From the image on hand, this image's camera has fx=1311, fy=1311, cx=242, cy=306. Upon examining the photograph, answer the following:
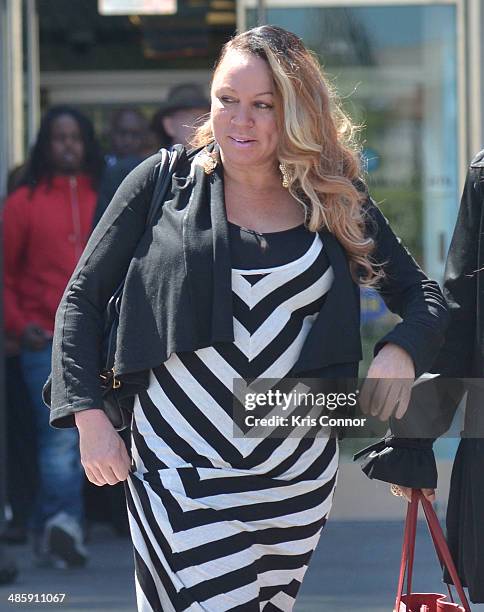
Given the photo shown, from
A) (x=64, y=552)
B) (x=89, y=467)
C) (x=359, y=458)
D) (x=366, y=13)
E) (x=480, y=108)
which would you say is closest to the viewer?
(x=89, y=467)

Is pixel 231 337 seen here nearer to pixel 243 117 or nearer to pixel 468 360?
pixel 243 117

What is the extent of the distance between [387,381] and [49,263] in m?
3.47

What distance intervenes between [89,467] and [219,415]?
327 mm

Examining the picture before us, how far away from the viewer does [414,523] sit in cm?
315

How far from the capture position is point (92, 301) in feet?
10.3

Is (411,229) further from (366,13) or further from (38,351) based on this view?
(38,351)

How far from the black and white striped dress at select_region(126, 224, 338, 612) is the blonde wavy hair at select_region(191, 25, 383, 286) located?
4.0 inches

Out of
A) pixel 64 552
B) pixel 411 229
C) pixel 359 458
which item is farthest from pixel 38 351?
pixel 359 458

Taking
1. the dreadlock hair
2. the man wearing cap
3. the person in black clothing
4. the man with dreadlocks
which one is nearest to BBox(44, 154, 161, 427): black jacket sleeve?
the person in black clothing

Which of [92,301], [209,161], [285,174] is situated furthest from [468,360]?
[92,301]

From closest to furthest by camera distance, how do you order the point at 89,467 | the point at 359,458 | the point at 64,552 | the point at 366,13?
the point at 89,467 < the point at 359,458 < the point at 64,552 < the point at 366,13

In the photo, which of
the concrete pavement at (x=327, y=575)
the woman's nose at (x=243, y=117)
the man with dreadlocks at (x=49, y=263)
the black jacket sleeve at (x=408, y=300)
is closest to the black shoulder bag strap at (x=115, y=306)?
the woman's nose at (x=243, y=117)

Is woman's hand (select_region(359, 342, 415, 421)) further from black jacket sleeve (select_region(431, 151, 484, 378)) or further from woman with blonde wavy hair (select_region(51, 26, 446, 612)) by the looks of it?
black jacket sleeve (select_region(431, 151, 484, 378))

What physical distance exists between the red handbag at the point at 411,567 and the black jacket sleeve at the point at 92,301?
2.63 ft
